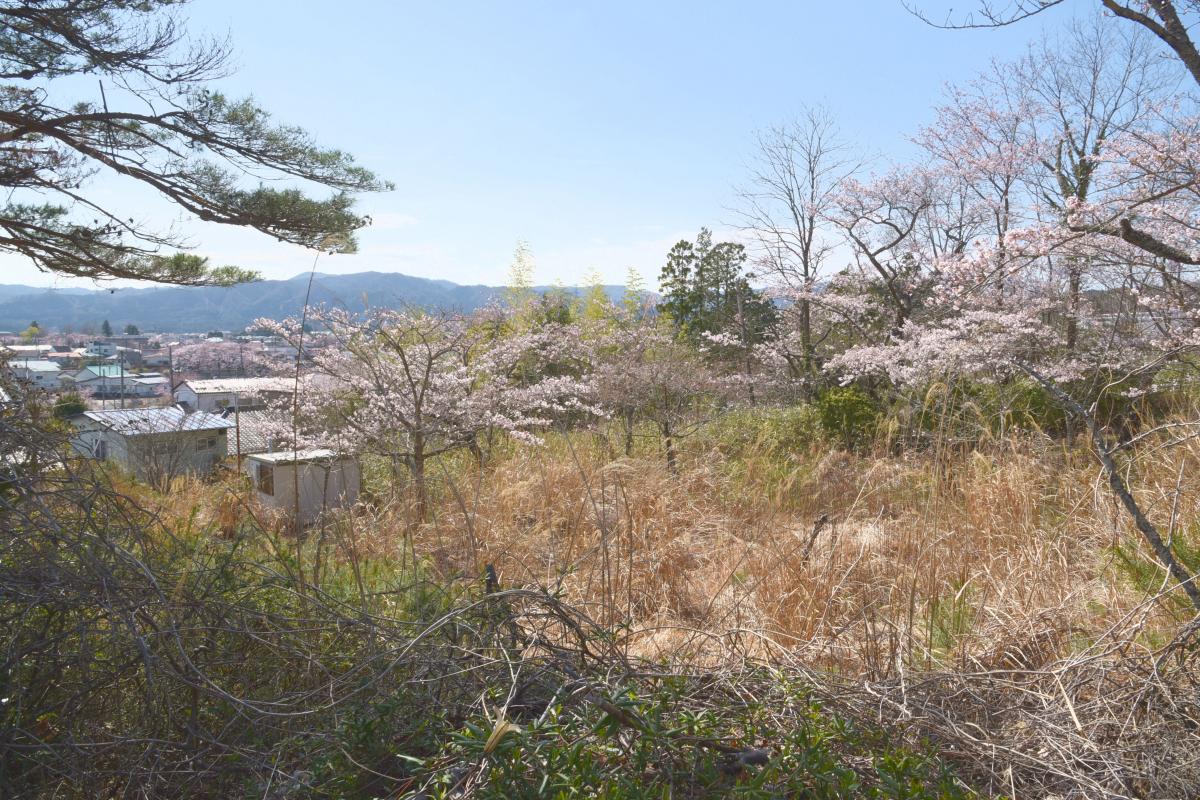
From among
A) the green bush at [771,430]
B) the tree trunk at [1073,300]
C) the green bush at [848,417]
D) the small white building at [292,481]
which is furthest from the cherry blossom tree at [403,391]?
the tree trunk at [1073,300]

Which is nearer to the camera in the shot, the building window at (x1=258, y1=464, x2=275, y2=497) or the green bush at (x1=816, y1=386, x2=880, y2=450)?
the building window at (x1=258, y1=464, x2=275, y2=497)

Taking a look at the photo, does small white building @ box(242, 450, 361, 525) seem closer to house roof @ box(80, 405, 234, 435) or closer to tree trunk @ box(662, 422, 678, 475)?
house roof @ box(80, 405, 234, 435)

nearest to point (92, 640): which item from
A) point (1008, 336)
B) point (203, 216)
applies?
point (203, 216)

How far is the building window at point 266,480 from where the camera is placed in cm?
723

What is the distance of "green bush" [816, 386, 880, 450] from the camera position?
8.30 m

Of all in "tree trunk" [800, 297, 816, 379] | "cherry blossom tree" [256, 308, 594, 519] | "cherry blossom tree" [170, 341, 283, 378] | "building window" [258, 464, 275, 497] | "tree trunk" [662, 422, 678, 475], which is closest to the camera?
"tree trunk" [662, 422, 678, 475]

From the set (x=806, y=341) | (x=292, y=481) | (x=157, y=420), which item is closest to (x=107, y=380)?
(x=157, y=420)

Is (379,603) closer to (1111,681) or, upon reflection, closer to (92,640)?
(92,640)

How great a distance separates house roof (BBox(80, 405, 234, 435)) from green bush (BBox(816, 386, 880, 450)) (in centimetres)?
705

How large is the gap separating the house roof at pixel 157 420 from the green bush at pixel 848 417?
278 inches

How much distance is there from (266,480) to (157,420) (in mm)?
2005

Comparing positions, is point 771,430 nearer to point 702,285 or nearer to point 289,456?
point 289,456

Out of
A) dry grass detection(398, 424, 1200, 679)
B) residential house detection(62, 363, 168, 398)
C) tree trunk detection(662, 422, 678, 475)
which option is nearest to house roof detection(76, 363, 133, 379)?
residential house detection(62, 363, 168, 398)

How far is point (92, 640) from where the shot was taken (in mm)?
1690
